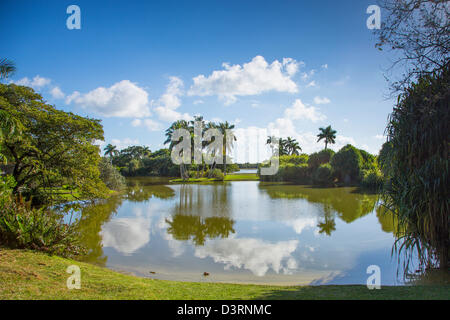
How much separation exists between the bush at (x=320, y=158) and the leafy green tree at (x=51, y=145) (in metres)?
43.2

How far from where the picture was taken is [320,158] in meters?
51.9

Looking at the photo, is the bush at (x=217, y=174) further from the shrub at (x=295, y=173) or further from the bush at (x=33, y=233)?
the bush at (x=33, y=233)

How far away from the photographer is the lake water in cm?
854

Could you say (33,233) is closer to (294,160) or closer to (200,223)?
(200,223)

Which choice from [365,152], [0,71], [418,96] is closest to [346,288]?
[418,96]

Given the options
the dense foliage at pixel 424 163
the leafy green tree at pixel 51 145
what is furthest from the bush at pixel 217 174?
the dense foliage at pixel 424 163

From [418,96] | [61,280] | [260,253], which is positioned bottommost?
[260,253]

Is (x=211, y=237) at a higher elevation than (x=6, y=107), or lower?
lower

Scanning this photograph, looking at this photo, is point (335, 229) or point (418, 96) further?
point (335, 229)

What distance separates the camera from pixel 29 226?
27.5 feet

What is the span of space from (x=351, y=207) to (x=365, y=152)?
29479mm

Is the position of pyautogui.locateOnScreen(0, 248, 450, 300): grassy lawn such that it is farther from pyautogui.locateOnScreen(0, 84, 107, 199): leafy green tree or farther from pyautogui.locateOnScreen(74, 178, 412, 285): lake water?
pyautogui.locateOnScreen(0, 84, 107, 199): leafy green tree

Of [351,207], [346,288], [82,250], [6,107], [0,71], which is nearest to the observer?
[346,288]

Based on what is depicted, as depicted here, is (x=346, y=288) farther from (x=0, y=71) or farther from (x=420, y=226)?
(x=0, y=71)
